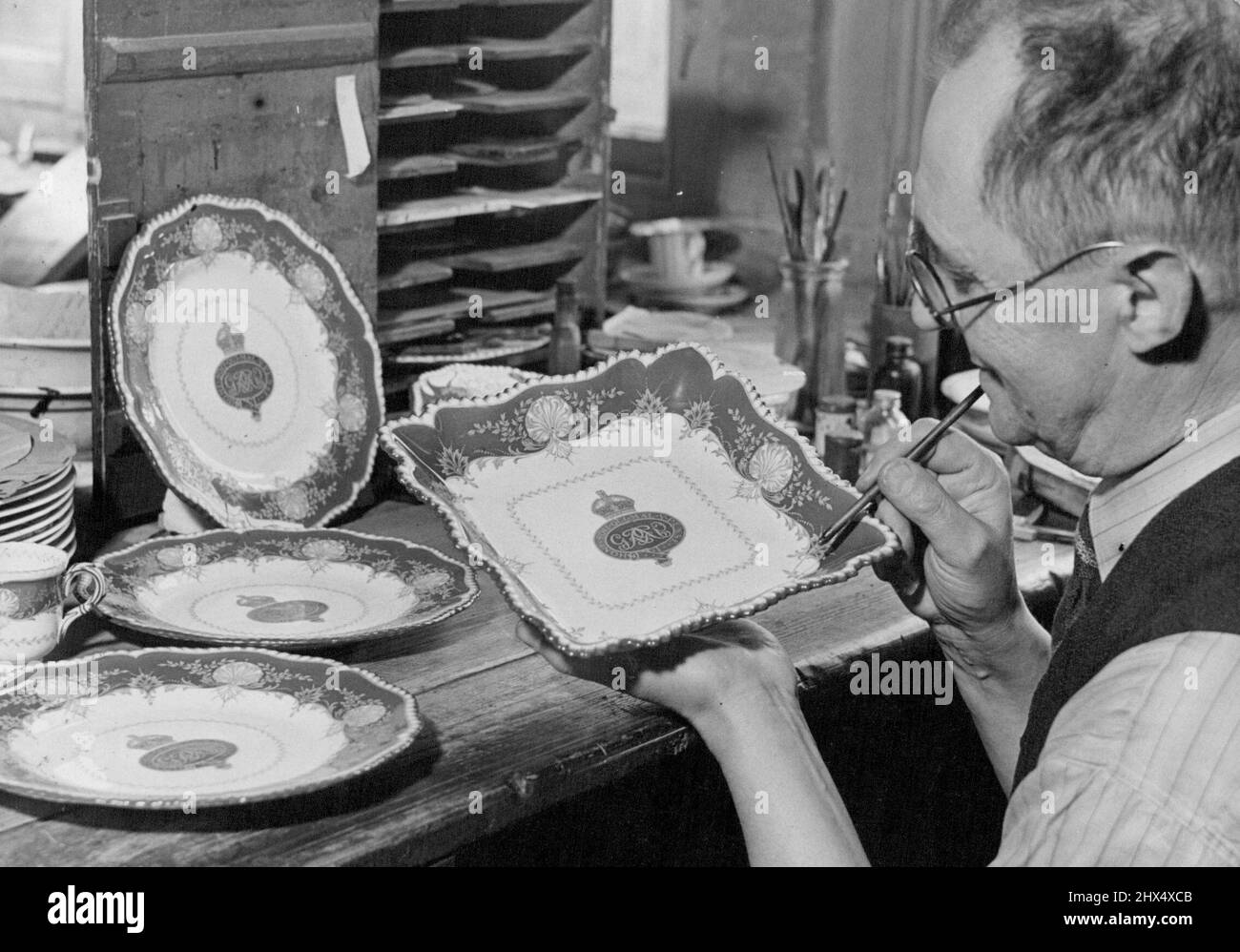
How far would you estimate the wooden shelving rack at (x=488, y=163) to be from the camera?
268 centimetres

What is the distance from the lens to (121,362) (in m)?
2.15

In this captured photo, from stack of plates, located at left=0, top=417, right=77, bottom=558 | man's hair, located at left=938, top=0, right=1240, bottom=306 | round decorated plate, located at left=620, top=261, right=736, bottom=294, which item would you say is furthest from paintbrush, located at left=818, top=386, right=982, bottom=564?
round decorated plate, located at left=620, top=261, right=736, bottom=294

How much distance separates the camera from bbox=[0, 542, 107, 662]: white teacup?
68.4 inches

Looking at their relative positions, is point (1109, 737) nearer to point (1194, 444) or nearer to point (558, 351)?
point (1194, 444)

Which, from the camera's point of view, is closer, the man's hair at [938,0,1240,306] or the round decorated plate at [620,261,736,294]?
the man's hair at [938,0,1240,306]

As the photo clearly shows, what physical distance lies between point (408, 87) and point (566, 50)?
13.1 inches

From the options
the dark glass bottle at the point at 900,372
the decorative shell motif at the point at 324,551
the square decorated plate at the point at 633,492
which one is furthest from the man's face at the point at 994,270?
the dark glass bottle at the point at 900,372

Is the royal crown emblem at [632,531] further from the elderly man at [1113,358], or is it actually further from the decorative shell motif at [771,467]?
the elderly man at [1113,358]

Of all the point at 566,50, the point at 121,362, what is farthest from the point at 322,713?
the point at 566,50

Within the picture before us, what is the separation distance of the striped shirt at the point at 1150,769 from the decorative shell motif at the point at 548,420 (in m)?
0.95

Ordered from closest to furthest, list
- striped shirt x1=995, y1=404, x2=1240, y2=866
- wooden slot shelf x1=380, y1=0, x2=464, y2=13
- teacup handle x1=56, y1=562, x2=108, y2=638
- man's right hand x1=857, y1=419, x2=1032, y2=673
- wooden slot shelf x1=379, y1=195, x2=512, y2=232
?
striped shirt x1=995, y1=404, x2=1240, y2=866 < man's right hand x1=857, y1=419, x2=1032, y2=673 < teacup handle x1=56, y1=562, x2=108, y2=638 < wooden slot shelf x1=380, y1=0, x2=464, y2=13 < wooden slot shelf x1=379, y1=195, x2=512, y2=232

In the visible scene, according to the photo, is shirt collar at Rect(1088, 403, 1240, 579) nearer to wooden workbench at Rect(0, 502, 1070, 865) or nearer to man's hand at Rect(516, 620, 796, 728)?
man's hand at Rect(516, 620, 796, 728)

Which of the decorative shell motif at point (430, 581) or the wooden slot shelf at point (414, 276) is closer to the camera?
the decorative shell motif at point (430, 581)

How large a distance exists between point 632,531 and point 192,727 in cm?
57
